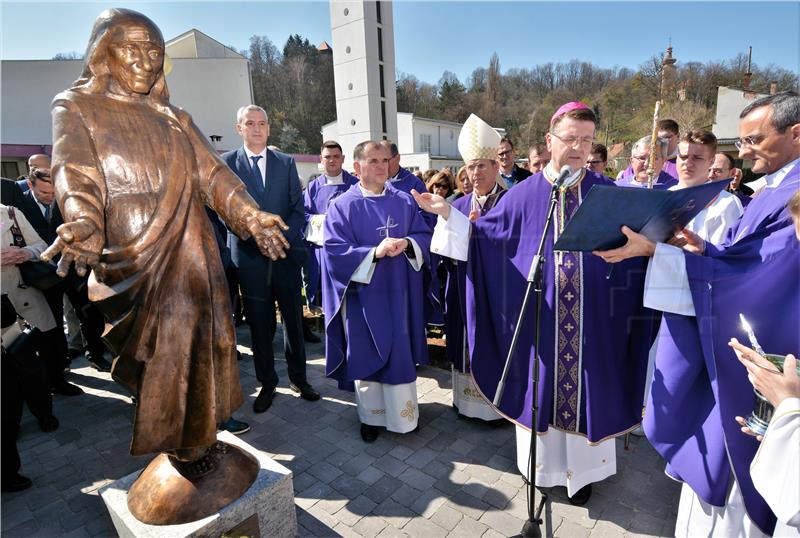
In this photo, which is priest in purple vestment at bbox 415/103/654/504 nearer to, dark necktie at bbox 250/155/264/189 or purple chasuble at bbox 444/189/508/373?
purple chasuble at bbox 444/189/508/373

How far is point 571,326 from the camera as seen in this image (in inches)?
117

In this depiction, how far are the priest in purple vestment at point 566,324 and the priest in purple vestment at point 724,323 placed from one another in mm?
426

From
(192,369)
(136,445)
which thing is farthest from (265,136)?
(136,445)

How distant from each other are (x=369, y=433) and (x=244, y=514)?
167cm

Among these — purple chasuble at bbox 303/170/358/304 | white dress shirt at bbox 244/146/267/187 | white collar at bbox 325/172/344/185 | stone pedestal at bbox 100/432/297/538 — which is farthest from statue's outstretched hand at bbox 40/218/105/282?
white collar at bbox 325/172/344/185

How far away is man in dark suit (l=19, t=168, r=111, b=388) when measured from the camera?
4695 mm

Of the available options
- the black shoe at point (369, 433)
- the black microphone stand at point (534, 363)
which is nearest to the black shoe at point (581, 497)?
the black microphone stand at point (534, 363)

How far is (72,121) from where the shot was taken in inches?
75.2

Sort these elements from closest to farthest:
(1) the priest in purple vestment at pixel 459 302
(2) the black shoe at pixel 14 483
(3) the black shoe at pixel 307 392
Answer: (2) the black shoe at pixel 14 483
(1) the priest in purple vestment at pixel 459 302
(3) the black shoe at pixel 307 392

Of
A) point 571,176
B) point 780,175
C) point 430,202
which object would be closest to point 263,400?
point 430,202

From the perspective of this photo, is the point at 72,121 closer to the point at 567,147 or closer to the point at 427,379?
the point at 567,147

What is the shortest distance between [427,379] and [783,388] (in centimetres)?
371

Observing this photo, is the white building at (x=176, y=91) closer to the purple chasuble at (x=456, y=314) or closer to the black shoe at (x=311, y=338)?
the black shoe at (x=311, y=338)

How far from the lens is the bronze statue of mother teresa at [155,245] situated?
75.7 inches
